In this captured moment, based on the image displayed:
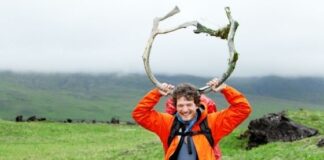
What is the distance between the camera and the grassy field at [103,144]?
28141mm

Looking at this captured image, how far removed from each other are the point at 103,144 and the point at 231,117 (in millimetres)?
34722

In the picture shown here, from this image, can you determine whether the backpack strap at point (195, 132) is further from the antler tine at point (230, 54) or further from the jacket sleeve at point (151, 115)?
the antler tine at point (230, 54)

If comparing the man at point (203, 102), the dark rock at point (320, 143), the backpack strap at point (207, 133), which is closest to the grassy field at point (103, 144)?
the dark rock at point (320, 143)

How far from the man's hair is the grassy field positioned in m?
12.0

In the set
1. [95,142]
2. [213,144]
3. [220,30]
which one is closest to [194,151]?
[213,144]

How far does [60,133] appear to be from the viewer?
55.8 m

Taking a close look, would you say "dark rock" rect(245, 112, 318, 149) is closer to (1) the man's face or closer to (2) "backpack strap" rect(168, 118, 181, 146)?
(2) "backpack strap" rect(168, 118, 181, 146)

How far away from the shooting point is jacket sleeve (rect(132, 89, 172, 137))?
12469 millimetres

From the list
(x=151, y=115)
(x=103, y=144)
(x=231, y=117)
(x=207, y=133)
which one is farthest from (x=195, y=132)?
(x=103, y=144)

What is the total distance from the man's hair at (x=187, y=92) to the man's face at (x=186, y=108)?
57 mm

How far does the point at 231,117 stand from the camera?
40.6 ft

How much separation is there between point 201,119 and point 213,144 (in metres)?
0.48

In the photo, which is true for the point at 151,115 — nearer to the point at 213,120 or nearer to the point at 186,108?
the point at 186,108

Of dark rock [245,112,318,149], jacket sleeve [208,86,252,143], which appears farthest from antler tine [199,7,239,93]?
dark rock [245,112,318,149]
